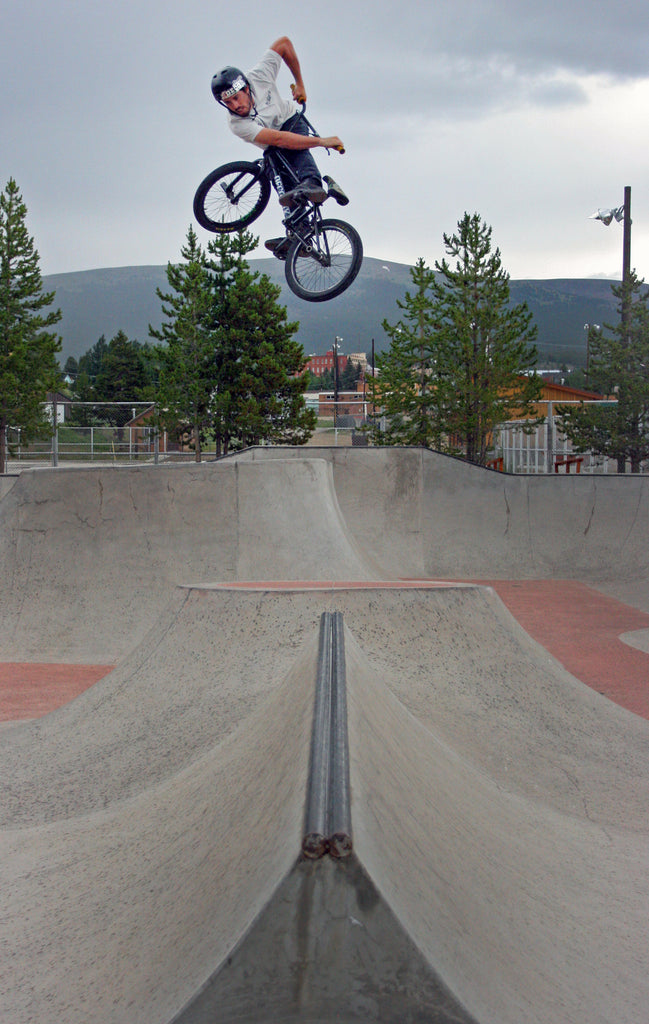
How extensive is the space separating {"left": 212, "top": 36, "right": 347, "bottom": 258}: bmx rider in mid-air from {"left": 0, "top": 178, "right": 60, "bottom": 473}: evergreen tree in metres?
22.0

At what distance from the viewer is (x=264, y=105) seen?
37.8ft

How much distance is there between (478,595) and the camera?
213 inches

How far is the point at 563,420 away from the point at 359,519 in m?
11.7

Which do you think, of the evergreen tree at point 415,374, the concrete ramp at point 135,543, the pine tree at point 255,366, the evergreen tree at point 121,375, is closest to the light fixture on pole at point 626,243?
the evergreen tree at point 415,374

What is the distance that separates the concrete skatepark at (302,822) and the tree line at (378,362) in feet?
58.2

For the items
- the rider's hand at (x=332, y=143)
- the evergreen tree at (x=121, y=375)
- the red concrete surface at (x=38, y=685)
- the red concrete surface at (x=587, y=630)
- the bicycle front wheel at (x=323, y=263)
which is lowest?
the red concrete surface at (x=38, y=685)

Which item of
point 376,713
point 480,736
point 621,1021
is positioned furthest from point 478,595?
point 621,1021

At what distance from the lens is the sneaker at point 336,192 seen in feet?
36.9

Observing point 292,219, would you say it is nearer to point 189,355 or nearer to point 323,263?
point 323,263

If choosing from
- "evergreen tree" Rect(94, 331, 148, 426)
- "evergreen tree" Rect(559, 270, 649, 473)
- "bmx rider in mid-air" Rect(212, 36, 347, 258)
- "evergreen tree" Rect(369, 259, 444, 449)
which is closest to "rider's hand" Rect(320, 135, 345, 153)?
"bmx rider in mid-air" Rect(212, 36, 347, 258)

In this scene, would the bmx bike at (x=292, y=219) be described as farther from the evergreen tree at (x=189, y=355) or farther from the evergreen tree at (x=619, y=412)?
the evergreen tree at (x=189, y=355)

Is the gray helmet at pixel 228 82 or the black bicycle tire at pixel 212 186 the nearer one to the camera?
the gray helmet at pixel 228 82

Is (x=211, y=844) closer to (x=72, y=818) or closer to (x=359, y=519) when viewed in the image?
(x=72, y=818)

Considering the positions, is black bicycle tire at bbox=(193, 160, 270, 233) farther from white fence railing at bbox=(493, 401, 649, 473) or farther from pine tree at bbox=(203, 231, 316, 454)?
pine tree at bbox=(203, 231, 316, 454)
